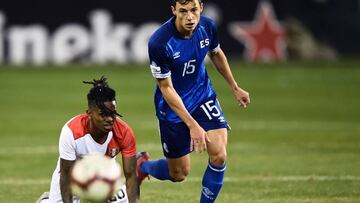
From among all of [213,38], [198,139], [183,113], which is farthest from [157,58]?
[198,139]

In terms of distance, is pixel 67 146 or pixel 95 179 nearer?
pixel 95 179

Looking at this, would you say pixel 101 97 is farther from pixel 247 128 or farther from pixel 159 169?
pixel 247 128

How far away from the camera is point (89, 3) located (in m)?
30.3

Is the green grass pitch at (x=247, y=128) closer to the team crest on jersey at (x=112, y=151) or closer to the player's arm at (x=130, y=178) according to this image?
the team crest on jersey at (x=112, y=151)

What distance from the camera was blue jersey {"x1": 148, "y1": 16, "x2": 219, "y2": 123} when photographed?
1005 cm

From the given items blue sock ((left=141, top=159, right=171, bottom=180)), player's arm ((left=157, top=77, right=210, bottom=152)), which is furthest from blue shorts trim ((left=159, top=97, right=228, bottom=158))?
player's arm ((left=157, top=77, right=210, bottom=152))

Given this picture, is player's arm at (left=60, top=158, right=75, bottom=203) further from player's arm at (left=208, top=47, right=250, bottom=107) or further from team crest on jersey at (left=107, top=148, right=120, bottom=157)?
player's arm at (left=208, top=47, right=250, bottom=107)

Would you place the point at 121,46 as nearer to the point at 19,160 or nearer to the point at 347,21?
the point at 347,21

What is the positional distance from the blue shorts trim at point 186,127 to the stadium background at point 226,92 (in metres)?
0.75

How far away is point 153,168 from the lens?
37.6 feet

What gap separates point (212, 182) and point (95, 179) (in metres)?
2.60

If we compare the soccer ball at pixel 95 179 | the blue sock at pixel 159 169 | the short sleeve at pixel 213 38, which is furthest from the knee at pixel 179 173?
the soccer ball at pixel 95 179

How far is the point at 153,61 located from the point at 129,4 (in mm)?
20908

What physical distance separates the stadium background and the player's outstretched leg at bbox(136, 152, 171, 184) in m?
0.29
